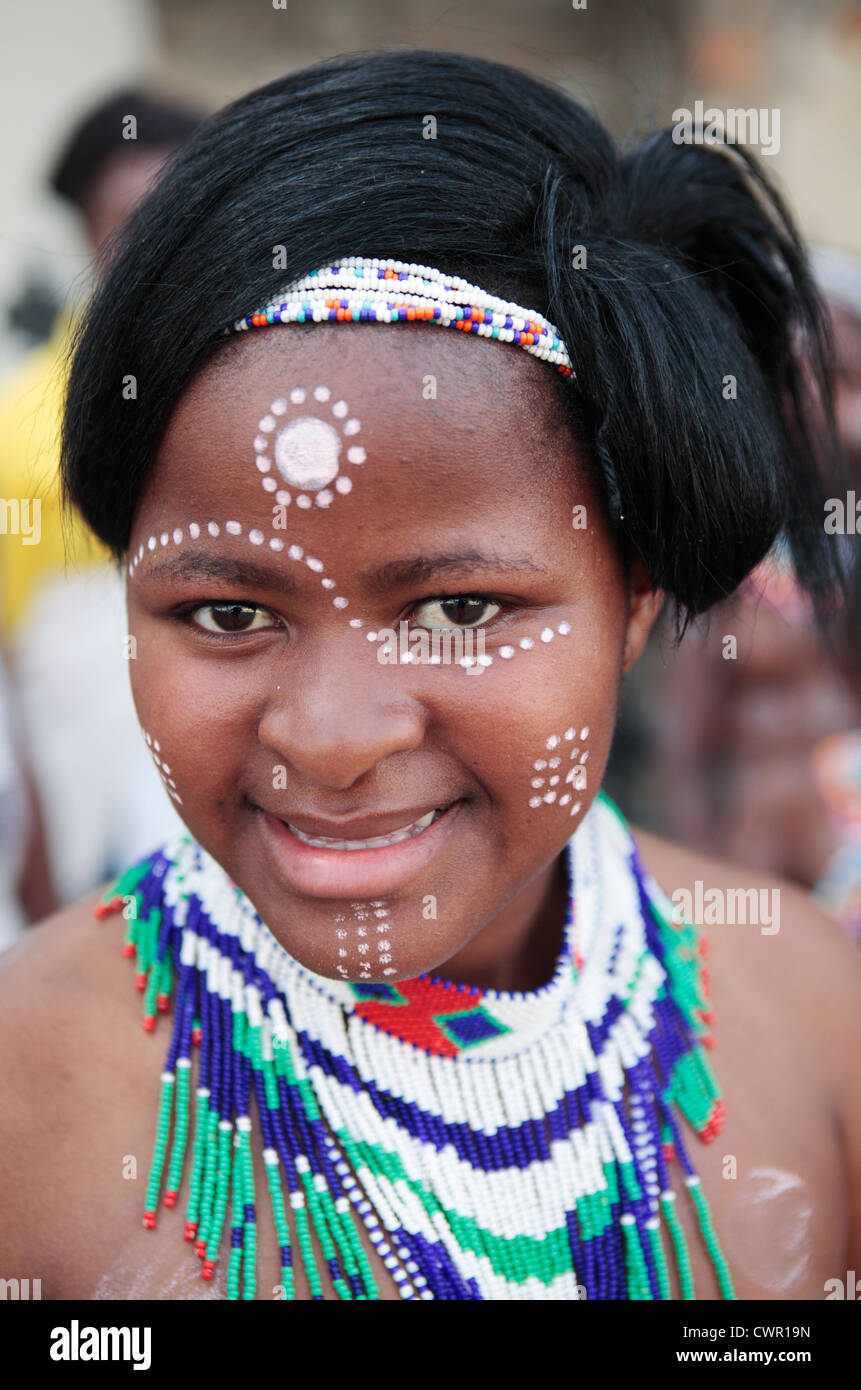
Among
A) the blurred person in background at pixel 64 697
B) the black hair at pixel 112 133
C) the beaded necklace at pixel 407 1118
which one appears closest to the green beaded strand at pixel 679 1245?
the beaded necklace at pixel 407 1118

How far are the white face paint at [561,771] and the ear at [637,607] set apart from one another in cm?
21

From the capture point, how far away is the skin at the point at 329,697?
1.17 m

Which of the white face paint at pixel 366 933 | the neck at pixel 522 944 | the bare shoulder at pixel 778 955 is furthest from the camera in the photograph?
the bare shoulder at pixel 778 955

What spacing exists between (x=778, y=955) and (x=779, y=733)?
2229 mm

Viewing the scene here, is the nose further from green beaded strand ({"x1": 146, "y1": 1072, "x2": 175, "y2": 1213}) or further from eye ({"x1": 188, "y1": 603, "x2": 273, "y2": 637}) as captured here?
→ green beaded strand ({"x1": 146, "y1": 1072, "x2": 175, "y2": 1213})

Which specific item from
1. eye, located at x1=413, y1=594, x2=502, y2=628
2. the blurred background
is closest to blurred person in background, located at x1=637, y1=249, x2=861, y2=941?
the blurred background

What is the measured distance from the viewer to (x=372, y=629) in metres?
1.19

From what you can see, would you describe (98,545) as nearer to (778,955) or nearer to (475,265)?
(475,265)

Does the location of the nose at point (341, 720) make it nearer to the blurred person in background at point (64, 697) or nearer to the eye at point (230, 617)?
the eye at point (230, 617)

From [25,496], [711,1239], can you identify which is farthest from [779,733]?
[711,1239]

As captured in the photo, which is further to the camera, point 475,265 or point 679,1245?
point 679,1245

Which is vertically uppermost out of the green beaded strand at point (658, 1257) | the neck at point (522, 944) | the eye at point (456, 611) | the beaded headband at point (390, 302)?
the beaded headband at point (390, 302)

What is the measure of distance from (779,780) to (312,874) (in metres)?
3.03
